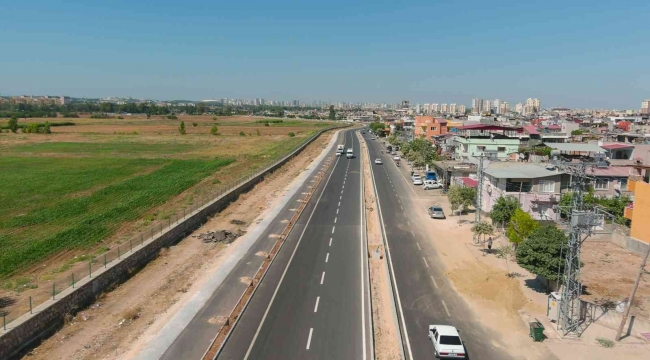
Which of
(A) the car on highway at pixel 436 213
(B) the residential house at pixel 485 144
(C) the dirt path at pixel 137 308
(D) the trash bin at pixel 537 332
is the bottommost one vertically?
(C) the dirt path at pixel 137 308

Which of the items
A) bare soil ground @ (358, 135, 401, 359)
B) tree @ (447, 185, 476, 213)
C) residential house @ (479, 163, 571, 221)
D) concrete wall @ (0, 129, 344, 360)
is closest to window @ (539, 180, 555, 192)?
residential house @ (479, 163, 571, 221)

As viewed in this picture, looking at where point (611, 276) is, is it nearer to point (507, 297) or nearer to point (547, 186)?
point (507, 297)

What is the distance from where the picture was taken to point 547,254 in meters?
24.8

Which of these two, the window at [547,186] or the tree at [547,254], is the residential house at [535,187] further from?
the tree at [547,254]

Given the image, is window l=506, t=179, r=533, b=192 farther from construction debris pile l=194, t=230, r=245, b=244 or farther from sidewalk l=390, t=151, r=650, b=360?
construction debris pile l=194, t=230, r=245, b=244

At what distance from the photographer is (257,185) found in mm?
61719

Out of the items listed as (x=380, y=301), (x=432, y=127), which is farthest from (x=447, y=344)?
(x=432, y=127)

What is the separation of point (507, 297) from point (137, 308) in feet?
64.9

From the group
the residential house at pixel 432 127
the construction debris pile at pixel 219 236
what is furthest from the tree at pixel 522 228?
the residential house at pixel 432 127

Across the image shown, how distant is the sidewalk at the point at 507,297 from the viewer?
20.1 m

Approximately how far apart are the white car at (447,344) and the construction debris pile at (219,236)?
2019 centimetres

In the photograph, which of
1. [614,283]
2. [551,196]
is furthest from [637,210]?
[614,283]

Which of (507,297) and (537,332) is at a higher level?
(537,332)

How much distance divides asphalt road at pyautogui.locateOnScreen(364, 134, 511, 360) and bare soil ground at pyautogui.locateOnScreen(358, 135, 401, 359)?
539 mm
